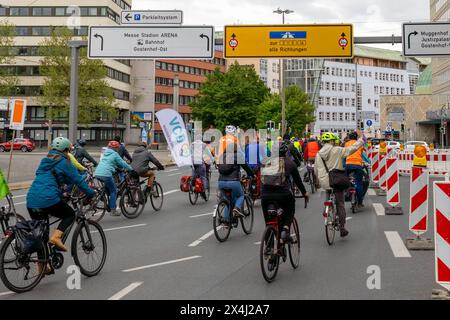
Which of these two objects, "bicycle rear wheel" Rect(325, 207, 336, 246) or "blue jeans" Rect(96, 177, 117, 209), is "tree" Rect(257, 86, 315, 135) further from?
"bicycle rear wheel" Rect(325, 207, 336, 246)

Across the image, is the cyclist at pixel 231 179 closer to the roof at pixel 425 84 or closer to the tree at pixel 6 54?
the tree at pixel 6 54

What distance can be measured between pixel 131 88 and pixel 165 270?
83038 mm

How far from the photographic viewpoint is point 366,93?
131625mm

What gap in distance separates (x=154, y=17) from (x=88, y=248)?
12017mm

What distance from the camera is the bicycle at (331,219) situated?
897 centimetres

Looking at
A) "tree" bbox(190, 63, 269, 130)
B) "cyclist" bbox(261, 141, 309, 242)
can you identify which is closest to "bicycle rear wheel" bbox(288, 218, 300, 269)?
"cyclist" bbox(261, 141, 309, 242)

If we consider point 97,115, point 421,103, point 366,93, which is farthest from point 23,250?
point 366,93

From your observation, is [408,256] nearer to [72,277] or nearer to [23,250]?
[72,277]

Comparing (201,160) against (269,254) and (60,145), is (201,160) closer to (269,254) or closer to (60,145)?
(60,145)

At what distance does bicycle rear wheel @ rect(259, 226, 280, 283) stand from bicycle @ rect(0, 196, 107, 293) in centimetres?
229

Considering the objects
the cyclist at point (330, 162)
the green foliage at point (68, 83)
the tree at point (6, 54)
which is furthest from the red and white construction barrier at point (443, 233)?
the green foliage at point (68, 83)

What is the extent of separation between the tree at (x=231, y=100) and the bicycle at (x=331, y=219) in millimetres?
57121

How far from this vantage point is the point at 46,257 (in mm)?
6355

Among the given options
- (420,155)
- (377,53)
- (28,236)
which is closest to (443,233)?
(28,236)
